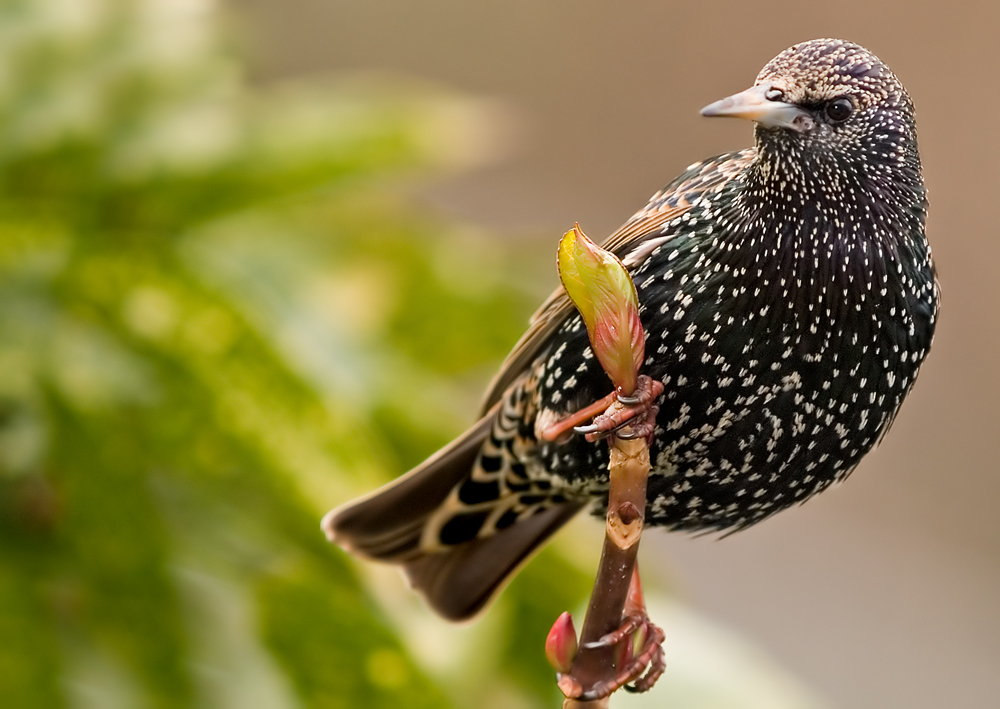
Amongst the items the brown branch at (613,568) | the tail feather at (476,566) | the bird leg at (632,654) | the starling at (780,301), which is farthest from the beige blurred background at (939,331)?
the brown branch at (613,568)

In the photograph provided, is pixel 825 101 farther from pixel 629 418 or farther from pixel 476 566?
pixel 476 566

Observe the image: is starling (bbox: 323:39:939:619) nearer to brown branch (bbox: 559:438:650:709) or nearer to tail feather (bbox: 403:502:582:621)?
brown branch (bbox: 559:438:650:709)

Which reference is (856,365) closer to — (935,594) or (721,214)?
(721,214)

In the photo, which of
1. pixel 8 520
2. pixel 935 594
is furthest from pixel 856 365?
pixel 935 594

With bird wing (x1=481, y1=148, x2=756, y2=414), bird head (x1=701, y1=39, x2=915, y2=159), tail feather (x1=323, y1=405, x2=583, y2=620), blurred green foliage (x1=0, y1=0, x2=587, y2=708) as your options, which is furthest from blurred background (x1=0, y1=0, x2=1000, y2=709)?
bird head (x1=701, y1=39, x2=915, y2=159)

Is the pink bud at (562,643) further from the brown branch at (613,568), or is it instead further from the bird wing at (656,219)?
the bird wing at (656,219)

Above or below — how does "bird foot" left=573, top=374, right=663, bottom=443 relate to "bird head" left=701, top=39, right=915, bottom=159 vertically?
below

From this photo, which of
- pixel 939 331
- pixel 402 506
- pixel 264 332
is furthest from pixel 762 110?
pixel 939 331
